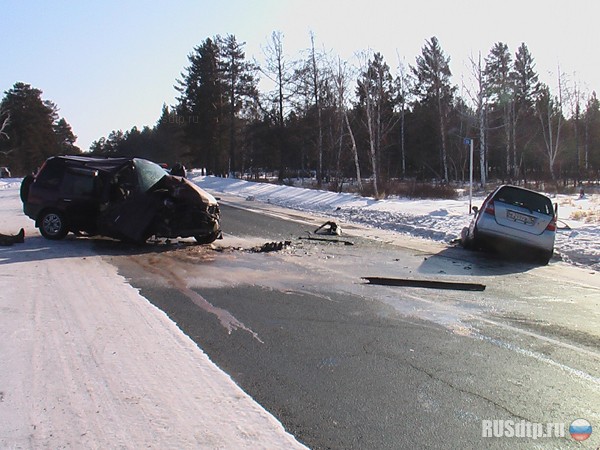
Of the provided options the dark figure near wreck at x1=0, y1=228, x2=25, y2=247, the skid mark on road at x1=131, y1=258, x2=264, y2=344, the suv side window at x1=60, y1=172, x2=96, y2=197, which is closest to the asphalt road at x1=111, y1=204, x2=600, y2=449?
the skid mark on road at x1=131, y1=258, x2=264, y2=344

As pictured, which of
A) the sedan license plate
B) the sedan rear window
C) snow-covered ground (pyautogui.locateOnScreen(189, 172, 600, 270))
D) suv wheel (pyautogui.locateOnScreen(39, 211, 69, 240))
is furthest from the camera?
snow-covered ground (pyautogui.locateOnScreen(189, 172, 600, 270))

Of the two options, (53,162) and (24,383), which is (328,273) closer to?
(24,383)

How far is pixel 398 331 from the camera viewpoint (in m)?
5.98

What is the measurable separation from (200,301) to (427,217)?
13.1 metres

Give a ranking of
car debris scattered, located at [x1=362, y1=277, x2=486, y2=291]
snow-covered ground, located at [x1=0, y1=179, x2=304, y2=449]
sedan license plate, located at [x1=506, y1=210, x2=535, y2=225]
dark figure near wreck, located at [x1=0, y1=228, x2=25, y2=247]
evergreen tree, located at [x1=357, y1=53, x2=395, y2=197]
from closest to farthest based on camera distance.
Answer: snow-covered ground, located at [x1=0, y1=179, x2=304, y2=449]
car debris scattered, located at [x1=362, y1=277, x2=486, y2=291]
dark figure near wreck, located at [x1=0, y1=228, x2=25, y2=247]
sedan license plate, located at [x1=506, y1=210, x2=535, y2=225]
evergreen tree, located at [x1=357, y1=53, x2=395, y2=197]

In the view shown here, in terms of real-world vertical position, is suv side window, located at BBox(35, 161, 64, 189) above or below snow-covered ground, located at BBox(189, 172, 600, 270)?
above

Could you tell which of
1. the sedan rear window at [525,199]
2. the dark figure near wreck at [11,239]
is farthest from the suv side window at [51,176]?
the sedan rear window at [525,199]

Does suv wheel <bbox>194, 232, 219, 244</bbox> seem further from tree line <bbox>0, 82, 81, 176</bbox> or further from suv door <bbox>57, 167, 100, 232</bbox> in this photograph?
tree line <bbox>0, 82, 81, 176</bbox>

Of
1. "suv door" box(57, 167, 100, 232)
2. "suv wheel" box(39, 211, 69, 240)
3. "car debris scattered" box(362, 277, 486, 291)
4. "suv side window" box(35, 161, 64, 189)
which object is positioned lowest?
"car debris scattered" box(362, 277, 486, 291)

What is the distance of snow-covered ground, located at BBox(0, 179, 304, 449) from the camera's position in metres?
3.58

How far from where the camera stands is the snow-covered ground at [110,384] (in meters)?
3.58

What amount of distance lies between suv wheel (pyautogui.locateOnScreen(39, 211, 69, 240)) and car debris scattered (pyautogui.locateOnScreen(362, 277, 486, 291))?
7.07 meters

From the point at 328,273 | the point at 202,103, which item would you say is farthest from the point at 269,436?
the point at 202,103

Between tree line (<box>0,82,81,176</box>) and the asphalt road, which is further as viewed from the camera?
tree line (<box>0,82,81,176</box>)
